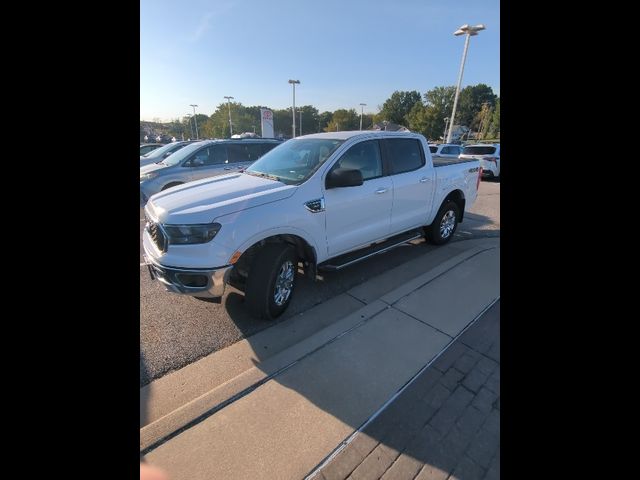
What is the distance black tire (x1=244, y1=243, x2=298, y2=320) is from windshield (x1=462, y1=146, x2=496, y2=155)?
14552 millimetres

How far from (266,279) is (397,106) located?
267 feet

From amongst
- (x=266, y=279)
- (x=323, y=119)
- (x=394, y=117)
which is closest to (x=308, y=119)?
(x=323, y=119)

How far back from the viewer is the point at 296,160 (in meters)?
3.95

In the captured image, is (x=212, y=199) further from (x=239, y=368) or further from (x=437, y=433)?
(x=437, y=433)

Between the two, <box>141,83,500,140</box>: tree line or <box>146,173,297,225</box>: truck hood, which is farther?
<box>141,83,500,140</box>: tree line

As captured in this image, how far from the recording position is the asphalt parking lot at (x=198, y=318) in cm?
283

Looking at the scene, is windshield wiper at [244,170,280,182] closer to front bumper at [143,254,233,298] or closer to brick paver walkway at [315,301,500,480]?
front bumper at [143,254,233,298]

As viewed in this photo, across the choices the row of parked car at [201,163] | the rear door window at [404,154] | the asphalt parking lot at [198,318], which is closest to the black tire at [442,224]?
the asphalt parking lot at [198,318]

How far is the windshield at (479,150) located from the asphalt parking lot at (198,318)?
1239 cm

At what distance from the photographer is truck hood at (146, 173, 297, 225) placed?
2805mm

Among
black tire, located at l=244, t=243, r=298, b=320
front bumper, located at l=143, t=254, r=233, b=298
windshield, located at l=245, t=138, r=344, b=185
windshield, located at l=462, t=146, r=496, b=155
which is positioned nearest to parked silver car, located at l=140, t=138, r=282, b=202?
windshield, located at l=245, t=138, r=344, b=185
